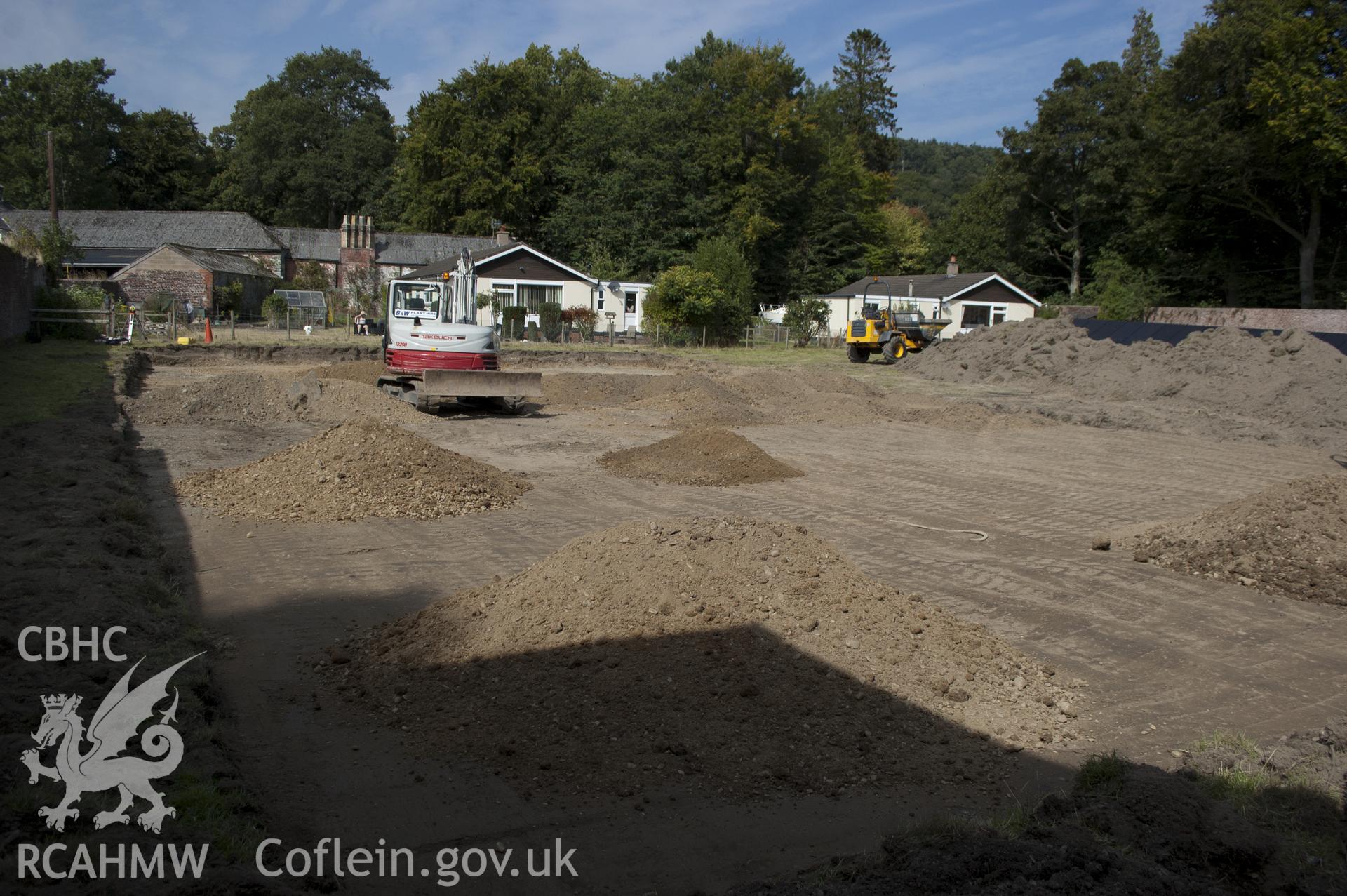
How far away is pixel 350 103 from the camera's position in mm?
92062

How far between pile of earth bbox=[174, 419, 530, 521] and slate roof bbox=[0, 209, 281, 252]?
5624cm

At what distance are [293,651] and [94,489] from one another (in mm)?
Result: 4047

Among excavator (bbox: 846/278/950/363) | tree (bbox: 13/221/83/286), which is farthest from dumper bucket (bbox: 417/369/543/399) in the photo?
tree (bbox: 13/221/83/286)

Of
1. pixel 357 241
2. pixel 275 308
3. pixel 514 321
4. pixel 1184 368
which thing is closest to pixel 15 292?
pixel 275 308

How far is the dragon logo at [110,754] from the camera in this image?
3432mm

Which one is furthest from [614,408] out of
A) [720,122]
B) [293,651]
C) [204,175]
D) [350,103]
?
[350,103]

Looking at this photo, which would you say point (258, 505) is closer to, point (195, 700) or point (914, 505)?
point (195, 700)

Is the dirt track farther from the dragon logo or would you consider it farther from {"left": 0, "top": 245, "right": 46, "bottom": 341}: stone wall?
{"left": 0, "top": 245, "right": 46, "bottom": 341}: stone wall

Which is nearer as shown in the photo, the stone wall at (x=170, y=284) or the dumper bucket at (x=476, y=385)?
the dumper bucket at (x=476, y=385)

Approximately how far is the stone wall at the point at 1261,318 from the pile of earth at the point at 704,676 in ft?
84.6

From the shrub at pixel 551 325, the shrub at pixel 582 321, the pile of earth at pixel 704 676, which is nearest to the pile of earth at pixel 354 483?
the pile of earth at pixel 704 676

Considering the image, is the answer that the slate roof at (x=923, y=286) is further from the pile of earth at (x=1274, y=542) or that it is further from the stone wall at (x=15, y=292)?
the pile of earth at (x=1274, y=542)

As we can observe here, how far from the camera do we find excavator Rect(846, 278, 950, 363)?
117ft

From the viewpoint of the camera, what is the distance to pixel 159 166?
79562 mm
